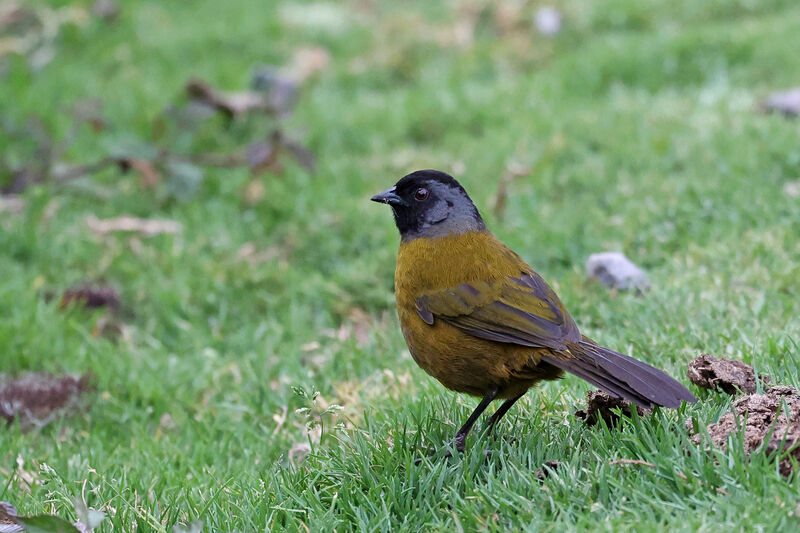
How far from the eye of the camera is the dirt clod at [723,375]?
11.2 ft

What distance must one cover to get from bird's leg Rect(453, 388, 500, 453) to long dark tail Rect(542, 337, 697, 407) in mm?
262

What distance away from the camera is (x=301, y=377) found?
16.0 feet

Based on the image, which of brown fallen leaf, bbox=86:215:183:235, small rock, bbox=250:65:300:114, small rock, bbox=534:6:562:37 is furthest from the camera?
small rock, bbox=534:6:562:37

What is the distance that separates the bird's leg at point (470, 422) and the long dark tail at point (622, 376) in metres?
A: 0.26

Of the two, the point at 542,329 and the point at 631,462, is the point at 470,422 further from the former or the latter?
the point at 631,462

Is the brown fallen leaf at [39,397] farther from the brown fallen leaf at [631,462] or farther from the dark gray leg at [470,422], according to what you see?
the brown fallen leaf at [631,462]

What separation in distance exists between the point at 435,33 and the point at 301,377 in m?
6.11

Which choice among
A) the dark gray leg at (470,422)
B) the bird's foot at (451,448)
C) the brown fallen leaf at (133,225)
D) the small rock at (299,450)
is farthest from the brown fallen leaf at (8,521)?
the brown fallen leaf at (133,225)

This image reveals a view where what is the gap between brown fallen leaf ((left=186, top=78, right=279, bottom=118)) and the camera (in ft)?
25.4

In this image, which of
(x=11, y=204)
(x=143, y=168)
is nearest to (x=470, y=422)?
(x=143, y=168)

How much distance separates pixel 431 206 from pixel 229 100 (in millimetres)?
4321

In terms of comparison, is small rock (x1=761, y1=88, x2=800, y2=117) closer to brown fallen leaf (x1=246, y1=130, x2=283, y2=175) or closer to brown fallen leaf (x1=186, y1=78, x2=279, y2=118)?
brown fallen leaf (x1=246, y1=130, x2=283, y2=175)

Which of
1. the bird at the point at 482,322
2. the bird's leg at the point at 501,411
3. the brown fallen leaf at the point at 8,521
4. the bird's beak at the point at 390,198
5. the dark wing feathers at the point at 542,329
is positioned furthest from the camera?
the bird's beak at the point at 390,198

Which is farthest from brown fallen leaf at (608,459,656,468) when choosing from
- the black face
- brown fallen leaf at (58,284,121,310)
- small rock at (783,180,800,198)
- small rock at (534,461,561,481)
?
brown fallen leaf at (58,284,121,310)
